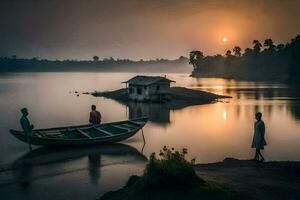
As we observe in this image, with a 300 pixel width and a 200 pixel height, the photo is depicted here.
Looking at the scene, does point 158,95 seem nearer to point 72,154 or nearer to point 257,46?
point 72,154

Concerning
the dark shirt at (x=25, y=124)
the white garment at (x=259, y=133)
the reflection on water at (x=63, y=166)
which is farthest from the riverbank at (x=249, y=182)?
the dark shirt at (x=25, y=124)

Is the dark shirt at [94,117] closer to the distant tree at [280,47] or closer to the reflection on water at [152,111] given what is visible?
the reflection on water at [152,111]

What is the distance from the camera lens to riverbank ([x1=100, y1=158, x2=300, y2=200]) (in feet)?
37.0

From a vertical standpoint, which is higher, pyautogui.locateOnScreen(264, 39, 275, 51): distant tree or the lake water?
pyautogui.locateOnScreen(264, 39, 275, 51): distant tree

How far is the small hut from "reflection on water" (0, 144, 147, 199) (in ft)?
103

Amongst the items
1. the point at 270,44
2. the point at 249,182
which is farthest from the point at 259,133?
the point at 270,44

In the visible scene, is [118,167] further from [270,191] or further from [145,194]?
[270,191]

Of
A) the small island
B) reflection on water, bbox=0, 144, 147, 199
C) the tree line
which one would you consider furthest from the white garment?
the tree line

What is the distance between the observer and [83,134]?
23953mm

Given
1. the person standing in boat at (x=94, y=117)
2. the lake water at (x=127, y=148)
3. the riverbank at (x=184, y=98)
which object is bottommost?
the lake water at (x=127, y=148)

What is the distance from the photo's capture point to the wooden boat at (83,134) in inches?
878

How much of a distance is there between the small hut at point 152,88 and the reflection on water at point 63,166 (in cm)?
3151

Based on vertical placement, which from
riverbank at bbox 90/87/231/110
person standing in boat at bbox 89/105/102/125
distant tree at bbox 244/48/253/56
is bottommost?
riverbank at bbox 90/87/231/110

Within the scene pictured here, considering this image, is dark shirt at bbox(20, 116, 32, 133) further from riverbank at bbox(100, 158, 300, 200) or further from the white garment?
the white garment
